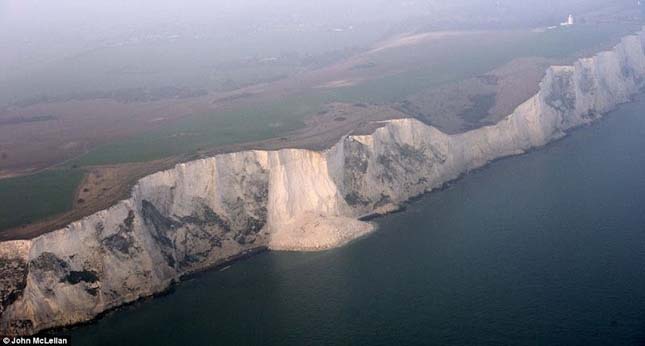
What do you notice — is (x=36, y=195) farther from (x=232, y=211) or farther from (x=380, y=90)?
(x=380, y=90)

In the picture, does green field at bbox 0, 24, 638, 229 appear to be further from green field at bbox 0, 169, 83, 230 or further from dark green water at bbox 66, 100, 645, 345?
dark green water at bbox 66, 100, 645, 345

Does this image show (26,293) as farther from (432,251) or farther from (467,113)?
(467,113)

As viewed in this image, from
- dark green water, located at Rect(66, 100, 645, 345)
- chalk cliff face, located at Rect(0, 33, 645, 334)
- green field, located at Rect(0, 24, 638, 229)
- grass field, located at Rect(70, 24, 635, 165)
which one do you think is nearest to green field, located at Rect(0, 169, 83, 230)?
green field, located at Rect(0, 24, 638, 229)

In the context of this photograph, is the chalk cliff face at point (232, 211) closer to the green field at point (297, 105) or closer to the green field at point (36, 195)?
the green field at point (36, 195)

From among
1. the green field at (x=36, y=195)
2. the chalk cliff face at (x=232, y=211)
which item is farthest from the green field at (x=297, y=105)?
the chalk cliff face at (x=232, y=211)

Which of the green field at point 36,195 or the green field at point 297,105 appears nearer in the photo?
the green field at point 36,195

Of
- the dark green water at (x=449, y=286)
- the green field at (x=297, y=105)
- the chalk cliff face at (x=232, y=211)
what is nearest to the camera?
the dark green water at (x=449, y=286)
